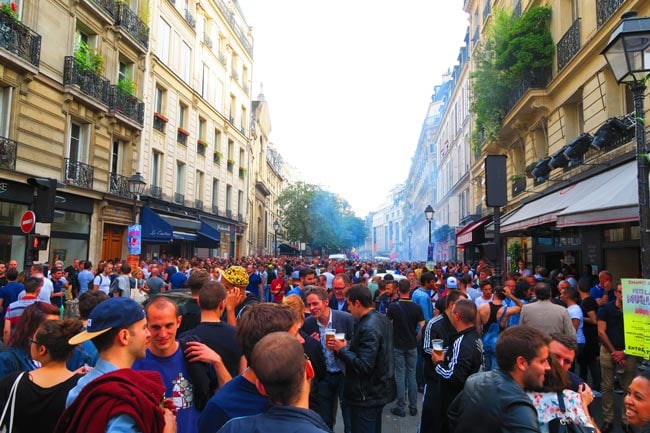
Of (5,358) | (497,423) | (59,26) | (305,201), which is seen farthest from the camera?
(305,201)

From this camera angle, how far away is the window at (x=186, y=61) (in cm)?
2500

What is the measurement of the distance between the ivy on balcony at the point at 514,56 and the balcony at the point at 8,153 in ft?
52.6

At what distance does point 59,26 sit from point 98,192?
19.3 ft

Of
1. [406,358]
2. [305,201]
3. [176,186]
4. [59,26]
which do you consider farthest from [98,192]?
[305,201]

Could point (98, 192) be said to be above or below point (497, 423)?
above

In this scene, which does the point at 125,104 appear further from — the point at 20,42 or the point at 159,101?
the point at 20,42

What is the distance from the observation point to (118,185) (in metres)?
18.8

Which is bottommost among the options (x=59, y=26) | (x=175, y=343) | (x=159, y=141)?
(x=175, y=343)

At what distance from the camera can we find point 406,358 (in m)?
6.59

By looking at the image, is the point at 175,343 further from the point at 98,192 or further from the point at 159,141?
the point at 159,141

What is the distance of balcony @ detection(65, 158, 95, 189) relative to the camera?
51.7ft

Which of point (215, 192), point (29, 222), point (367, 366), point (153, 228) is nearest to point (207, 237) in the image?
point (153, 228)

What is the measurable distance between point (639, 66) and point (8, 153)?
1484 centimetres

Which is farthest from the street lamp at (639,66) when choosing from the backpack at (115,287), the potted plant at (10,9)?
the potted plant at (10,9)
